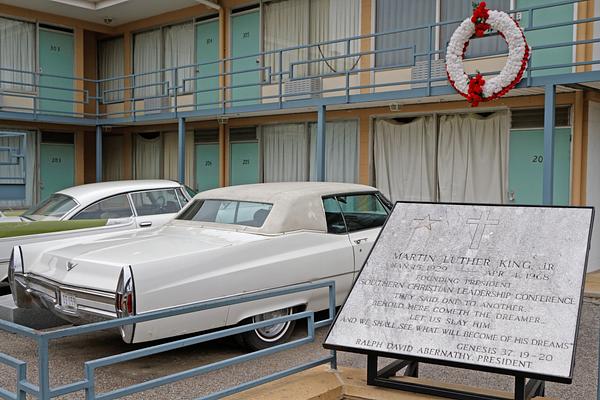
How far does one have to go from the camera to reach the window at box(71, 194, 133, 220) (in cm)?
869

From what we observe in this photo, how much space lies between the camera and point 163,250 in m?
5.52

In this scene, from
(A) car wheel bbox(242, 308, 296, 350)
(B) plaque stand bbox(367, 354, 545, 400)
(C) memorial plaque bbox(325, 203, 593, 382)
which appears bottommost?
(A) car wheel bbox(242, 308, 296, 350)

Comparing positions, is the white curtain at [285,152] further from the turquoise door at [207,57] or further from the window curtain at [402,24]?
the window curtain at [402,24]

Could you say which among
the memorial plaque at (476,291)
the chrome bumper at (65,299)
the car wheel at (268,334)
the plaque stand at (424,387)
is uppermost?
the memorial plaque at (476,291)

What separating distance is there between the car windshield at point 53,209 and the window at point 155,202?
0.83 metres

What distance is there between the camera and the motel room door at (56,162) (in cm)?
1681

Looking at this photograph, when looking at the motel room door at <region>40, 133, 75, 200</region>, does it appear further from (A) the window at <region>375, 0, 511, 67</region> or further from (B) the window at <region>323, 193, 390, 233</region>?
(B) the window at <region>323, 193, 390, 233</region>

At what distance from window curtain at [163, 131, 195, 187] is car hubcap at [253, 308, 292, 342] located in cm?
1031

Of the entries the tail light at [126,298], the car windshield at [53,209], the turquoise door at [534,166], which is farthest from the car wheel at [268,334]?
the turquoise door at [534,166]

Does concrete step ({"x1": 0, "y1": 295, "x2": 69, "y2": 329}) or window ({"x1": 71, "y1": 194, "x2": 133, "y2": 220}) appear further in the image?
window ({"x1": 71, "y1": 194, "x2": 133, "y2": 220})

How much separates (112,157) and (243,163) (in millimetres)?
5180

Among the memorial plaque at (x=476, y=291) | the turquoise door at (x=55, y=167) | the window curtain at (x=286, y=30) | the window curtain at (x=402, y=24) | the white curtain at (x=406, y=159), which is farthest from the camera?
the turquoise door at (x=55, y=167)

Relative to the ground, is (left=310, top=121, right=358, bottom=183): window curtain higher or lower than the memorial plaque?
higher

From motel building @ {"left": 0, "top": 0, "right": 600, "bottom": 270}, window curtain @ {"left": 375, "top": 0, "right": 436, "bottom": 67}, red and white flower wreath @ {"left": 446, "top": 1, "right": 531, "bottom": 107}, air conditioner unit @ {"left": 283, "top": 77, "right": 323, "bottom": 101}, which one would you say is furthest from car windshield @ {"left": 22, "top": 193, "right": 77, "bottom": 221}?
window curtain @ {"left": 375, "top": 0, "right": 436, "bottom": 67}
